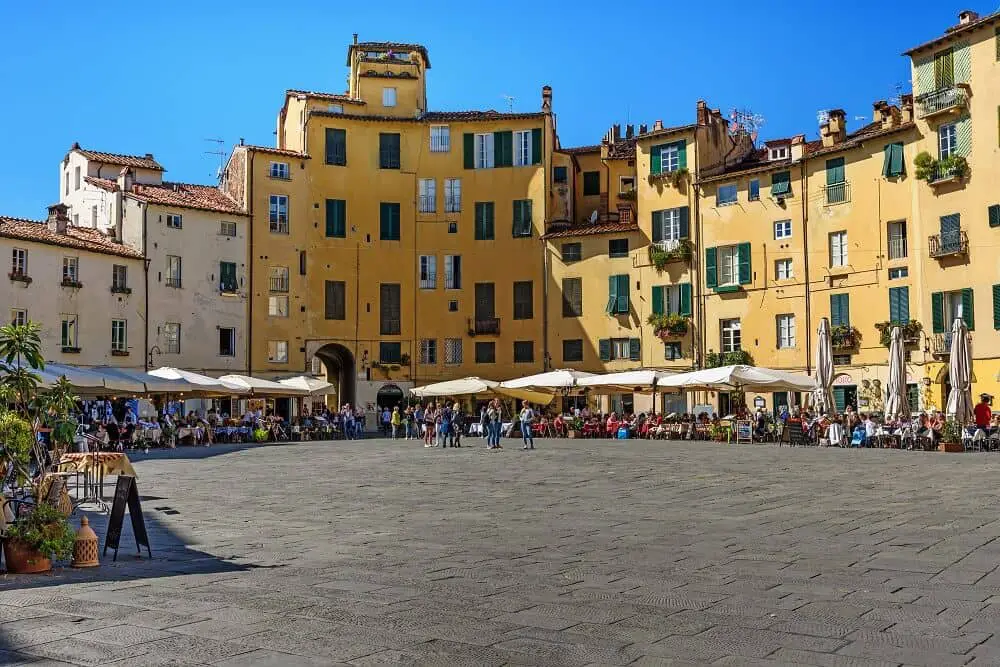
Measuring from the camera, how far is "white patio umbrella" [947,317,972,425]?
30.0m

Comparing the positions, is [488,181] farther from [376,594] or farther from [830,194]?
[376,594]

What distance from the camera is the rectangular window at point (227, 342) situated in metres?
50.7

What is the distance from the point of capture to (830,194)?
44.2 metres

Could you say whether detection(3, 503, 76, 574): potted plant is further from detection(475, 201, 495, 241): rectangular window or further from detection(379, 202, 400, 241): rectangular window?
detection(475, 201, 495, 241): rectangular window

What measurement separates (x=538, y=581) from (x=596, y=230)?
145 feet

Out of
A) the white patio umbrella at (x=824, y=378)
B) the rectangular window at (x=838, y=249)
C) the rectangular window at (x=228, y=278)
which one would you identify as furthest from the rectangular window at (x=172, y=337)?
the rectangular window at (x=838, y=249)

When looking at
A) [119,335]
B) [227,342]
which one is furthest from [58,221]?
[227,342]

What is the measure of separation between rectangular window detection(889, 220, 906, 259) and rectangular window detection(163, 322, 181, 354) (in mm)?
30294

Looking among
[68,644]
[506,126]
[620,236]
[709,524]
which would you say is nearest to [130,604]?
[68,644]

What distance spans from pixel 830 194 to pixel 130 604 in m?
40.2

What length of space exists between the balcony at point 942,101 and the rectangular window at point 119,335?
108ft

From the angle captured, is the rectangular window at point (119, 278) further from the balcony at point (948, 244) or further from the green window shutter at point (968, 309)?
the green window shutter at point (968, 309)

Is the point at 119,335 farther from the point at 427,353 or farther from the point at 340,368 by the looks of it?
the point at 427,353

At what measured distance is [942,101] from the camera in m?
39.3
